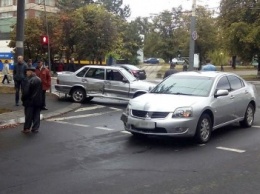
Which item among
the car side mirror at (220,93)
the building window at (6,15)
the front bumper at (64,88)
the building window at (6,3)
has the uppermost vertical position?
the building window at (6,3)

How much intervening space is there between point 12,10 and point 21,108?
62834 millimetres

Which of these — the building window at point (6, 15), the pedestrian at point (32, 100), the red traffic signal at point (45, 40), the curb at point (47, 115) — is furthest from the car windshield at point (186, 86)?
the building window at point (6, 15)

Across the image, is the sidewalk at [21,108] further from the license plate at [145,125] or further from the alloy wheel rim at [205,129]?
the alloy wheel rim at [205,129]

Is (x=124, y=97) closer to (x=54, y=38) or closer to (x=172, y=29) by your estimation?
(x=54, y=38)

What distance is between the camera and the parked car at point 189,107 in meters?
8.45

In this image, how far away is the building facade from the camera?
216 ft

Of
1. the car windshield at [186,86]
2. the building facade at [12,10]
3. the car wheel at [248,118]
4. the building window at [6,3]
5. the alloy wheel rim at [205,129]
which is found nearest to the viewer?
the alloy wheel rim at [205,129]

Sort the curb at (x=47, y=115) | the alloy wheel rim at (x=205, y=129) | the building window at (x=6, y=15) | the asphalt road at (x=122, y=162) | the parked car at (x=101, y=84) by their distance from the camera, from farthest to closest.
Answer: the building window at (x=6, y=15)
the parked car at (x=101, y=84)
the curb at (x=47, y=115)
the alloy wheel rim at (x=205, y=129)
the asphalt road at (x=122, y=162)

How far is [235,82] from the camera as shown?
10820 mm

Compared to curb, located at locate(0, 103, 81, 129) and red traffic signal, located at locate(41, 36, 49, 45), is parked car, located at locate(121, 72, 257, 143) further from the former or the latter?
red traffic signal, located at locate(41, 36, 49, 45)

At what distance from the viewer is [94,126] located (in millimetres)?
11234

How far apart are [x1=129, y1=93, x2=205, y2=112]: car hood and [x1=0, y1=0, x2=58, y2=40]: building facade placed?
56290 mm

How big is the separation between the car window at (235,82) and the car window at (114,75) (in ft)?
20.3

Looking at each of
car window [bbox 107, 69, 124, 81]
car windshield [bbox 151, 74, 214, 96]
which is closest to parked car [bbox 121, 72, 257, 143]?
car windshield [bbox 151, 74, 214, 96]
